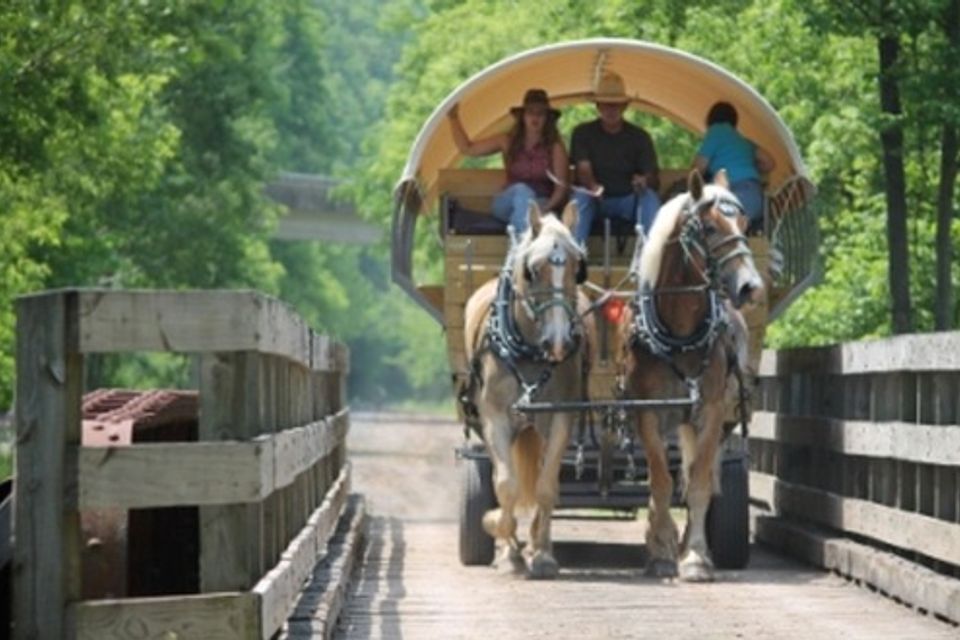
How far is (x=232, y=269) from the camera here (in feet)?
186

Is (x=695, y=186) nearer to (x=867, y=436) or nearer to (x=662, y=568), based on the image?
(x=867, y=436)

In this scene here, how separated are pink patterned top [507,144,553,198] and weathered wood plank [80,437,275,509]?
11.0 m

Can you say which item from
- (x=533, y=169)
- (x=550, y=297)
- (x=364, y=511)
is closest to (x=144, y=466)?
(x=550, y=297)

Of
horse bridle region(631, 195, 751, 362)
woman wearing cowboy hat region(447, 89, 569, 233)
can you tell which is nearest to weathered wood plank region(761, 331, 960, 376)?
horse bridle region(631, 195, 751, 362)

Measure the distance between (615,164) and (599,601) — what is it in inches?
206

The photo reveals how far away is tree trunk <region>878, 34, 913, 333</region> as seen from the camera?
957 inches

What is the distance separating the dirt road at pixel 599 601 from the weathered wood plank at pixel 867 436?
762 millimetres

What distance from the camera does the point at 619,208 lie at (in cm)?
2164

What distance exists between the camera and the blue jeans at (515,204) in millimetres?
21188

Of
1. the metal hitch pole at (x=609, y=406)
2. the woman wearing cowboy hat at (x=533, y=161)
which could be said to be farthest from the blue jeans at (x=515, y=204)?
the metal hitch pole at (x=609, y=406)

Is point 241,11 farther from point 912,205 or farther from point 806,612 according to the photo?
point 806,612

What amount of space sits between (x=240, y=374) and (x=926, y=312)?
18666 millimetres

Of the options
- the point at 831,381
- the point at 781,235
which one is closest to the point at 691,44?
the point at 781,235

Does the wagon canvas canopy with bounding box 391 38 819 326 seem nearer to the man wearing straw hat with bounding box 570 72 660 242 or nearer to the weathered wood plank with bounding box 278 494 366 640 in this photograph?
the man wearing straw hat with bounding box 570 72 660 242
